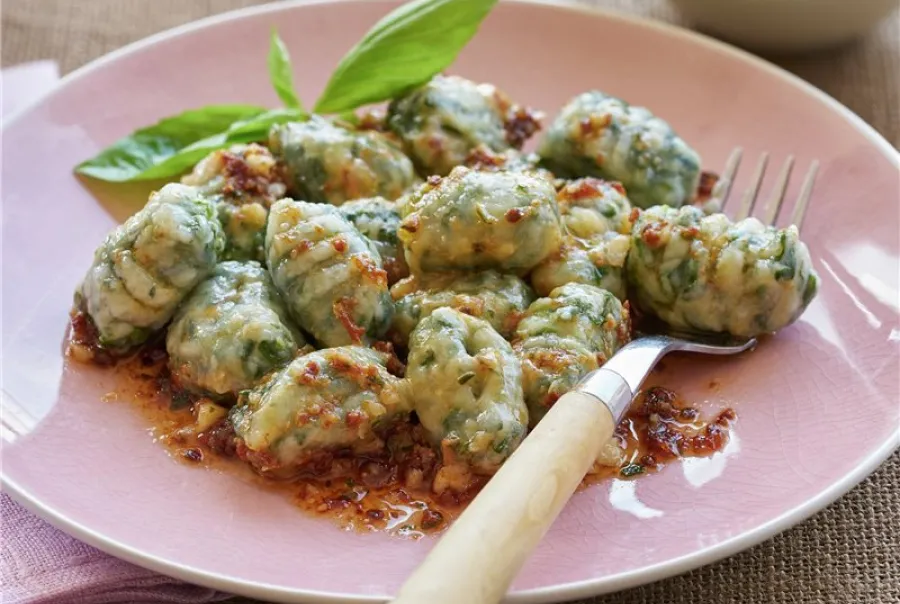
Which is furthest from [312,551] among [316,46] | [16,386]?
[316,46]

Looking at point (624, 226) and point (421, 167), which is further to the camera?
point (421, 167)

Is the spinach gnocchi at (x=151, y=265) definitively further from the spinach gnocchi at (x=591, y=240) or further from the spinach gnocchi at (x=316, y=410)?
the spinach gnocchi at (x=591, y=240)

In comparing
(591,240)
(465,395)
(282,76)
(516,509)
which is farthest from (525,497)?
(282,76)

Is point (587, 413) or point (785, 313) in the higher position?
point (587, 413)

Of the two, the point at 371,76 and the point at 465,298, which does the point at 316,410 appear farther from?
the point at 371,76

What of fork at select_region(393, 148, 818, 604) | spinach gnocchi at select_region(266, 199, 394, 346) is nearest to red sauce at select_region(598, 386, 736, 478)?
fork at select_region(393, 148, 818, 604)

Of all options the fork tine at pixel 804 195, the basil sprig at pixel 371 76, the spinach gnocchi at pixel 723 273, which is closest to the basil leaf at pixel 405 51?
the basil sprig at pixel 371 76

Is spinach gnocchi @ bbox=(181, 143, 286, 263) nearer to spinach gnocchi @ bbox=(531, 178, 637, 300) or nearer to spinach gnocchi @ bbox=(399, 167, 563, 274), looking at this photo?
spinach gnocchi @ bbox=(399, 167, 563, 274)

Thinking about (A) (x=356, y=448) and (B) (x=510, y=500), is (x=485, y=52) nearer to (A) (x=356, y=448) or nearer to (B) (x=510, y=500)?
(A) (x=356, y=448)
